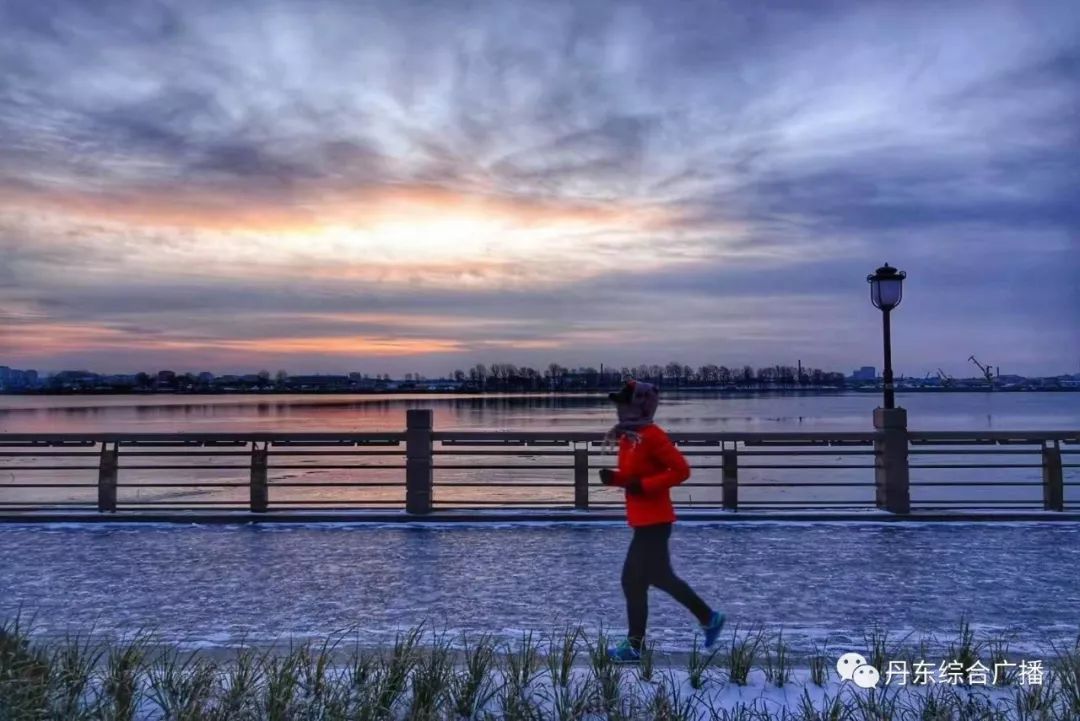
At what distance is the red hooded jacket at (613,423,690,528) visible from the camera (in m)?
5.84

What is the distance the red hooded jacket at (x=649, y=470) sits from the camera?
584cm

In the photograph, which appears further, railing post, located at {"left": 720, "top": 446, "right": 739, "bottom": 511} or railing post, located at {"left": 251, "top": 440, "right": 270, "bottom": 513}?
railing post, located at {"left": 720, "top": 446, "right": 739, "bottom": 511}

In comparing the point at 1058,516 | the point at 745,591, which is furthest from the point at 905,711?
the point at 1058,516

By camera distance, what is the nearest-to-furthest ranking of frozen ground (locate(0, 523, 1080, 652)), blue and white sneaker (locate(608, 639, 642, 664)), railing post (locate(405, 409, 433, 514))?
blue and white sneaker (locate(608, 639, 642, 664)), frozen ground (locate(0, 523, 1080, 652)), railing post (locate(405, 409, 433, 514))

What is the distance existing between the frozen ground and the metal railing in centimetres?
96

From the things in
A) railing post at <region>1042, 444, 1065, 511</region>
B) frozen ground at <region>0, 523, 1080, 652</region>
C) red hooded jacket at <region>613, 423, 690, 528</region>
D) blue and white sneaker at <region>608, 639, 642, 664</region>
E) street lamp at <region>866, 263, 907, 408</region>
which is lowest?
frozen ground at <region>0, 523, 1080, 652</region>

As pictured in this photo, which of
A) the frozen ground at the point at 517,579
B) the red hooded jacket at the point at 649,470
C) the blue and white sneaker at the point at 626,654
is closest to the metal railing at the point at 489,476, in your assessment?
the red hooded jacket at the point at 649,470

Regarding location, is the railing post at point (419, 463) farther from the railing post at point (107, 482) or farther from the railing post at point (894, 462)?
the railing post at point (894, 462)

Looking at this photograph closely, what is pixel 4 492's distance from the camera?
25.8m

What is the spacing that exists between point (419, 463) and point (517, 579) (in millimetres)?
4221

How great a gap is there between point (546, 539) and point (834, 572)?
3.46 m

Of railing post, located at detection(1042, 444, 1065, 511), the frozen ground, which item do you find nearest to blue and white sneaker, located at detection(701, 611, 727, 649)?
the frozen ground

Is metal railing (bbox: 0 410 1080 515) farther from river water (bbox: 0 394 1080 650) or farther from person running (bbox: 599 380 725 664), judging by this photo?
river water (bbox: 0 394 1080 650)

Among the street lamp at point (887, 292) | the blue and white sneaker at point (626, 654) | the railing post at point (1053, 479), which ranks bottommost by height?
the blue and white sneaker at point (626, 654)
